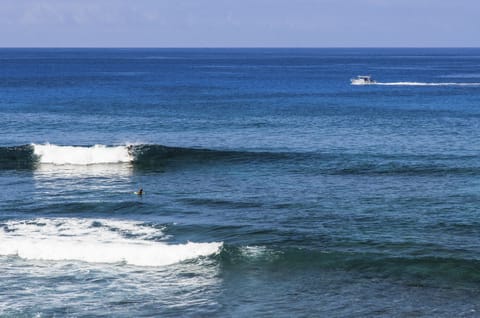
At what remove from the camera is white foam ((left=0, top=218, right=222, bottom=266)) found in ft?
115

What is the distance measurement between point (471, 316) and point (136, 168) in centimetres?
3666

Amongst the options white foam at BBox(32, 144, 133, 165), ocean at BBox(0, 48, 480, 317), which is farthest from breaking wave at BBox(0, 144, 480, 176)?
ocean at BBox(0, 48, 480, 317)

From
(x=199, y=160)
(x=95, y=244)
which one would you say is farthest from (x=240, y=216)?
(x=199, y=160)

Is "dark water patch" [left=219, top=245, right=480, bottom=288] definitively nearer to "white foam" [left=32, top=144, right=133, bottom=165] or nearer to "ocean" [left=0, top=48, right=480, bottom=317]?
"ocean" [left=0, top=48, right=480, bottom=317]

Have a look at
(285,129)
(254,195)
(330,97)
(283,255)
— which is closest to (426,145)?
(285,129)

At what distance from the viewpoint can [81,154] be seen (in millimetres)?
61312

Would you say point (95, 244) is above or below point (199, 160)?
below

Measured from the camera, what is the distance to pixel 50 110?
302 ft

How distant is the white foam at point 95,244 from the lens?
35.0m

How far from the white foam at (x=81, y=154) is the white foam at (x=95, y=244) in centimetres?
2017

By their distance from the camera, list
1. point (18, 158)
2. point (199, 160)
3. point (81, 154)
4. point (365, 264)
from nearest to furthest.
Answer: point (365, 264) < point (199, 160) < point (81, 154) < point (18, 158)

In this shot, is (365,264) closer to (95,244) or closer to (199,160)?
(95,244)

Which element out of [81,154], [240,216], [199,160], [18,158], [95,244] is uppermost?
[81,154]

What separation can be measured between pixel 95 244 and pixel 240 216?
9230mm
